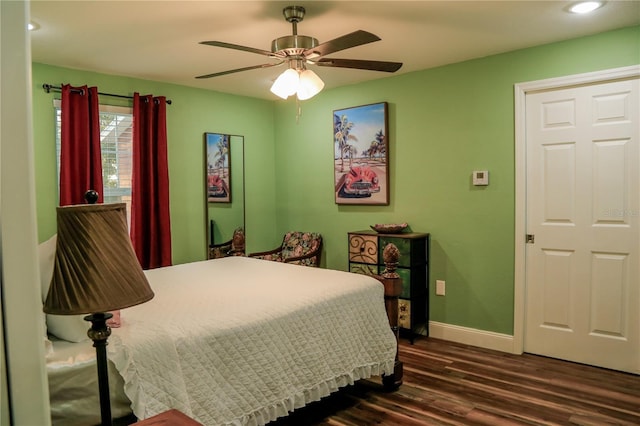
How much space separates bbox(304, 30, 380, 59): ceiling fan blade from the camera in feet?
7.28

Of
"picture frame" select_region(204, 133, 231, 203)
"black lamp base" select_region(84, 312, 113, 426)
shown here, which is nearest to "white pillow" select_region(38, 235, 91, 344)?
"black lamp base" select_region(84, 312, 113, 426)

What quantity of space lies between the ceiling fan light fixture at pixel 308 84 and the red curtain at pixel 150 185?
211cm

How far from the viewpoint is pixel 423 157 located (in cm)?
418

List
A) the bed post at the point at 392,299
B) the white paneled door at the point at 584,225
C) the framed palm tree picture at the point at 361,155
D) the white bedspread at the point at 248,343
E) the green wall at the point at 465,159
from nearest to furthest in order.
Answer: the white bedspread at the point at 248,343, the bed post at the point at 392,299, the white paneled door at the point at 584,225, the green wall at the point at 465,159, the framed palm tree picture at the point at 361,155

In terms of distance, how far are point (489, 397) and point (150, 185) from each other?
338cm

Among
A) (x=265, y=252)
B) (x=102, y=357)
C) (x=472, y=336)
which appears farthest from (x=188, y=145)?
(x=102, y=357)

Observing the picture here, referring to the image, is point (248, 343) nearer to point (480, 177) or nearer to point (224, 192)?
point (480, 177)

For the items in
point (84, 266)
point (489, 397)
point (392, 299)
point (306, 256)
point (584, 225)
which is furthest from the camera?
point (306, 256)

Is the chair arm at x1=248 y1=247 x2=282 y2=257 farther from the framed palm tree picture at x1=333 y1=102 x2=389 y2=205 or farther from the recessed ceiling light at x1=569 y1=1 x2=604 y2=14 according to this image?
the recessed ceiling light at x1=569 y1=1 x2=604 y2=14

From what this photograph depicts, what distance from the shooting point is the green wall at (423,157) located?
366 cm

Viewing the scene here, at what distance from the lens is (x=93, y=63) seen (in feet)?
12.2

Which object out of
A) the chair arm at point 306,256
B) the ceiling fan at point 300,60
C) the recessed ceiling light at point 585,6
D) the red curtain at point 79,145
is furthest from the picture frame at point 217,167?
the recessed ceiling light at point 585,6

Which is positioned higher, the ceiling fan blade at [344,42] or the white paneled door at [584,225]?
the ceiling fan blade at [344,42]

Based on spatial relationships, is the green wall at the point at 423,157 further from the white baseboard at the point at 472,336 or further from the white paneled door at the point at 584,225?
the white paneled door at the point at 584,225
